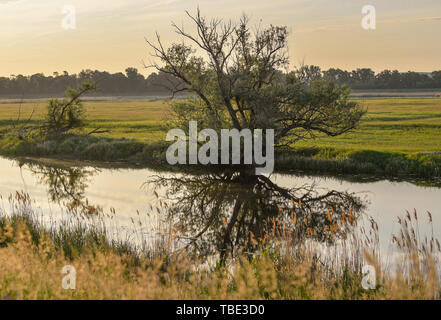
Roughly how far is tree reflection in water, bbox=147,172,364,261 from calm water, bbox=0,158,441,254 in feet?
0.11

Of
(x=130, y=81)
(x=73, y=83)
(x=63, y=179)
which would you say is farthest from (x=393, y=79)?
(x=63, y=179)

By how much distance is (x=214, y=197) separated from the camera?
73.4 ft

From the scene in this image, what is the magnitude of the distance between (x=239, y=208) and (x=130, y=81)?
12832 centimetres

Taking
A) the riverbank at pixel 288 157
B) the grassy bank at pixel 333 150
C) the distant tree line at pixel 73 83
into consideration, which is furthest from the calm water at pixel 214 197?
the distant tree line at pixel 73 83

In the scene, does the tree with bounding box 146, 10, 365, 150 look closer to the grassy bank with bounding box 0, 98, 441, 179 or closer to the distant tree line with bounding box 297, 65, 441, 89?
the grassy bank with bounding box 0, 98, 441, 179

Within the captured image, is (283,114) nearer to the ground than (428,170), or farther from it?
farther from it

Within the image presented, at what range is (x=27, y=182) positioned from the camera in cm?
2644

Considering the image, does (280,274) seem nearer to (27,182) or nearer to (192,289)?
(192,289)

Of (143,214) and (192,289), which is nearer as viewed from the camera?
(192,289)

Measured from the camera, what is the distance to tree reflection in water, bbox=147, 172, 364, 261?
14.9 meters

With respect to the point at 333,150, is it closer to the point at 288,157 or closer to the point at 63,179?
the point at 288,157

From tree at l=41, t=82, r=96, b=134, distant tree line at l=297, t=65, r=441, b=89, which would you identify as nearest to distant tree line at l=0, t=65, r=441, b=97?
distant tree line at l=297, t=65, r=441, b=89
